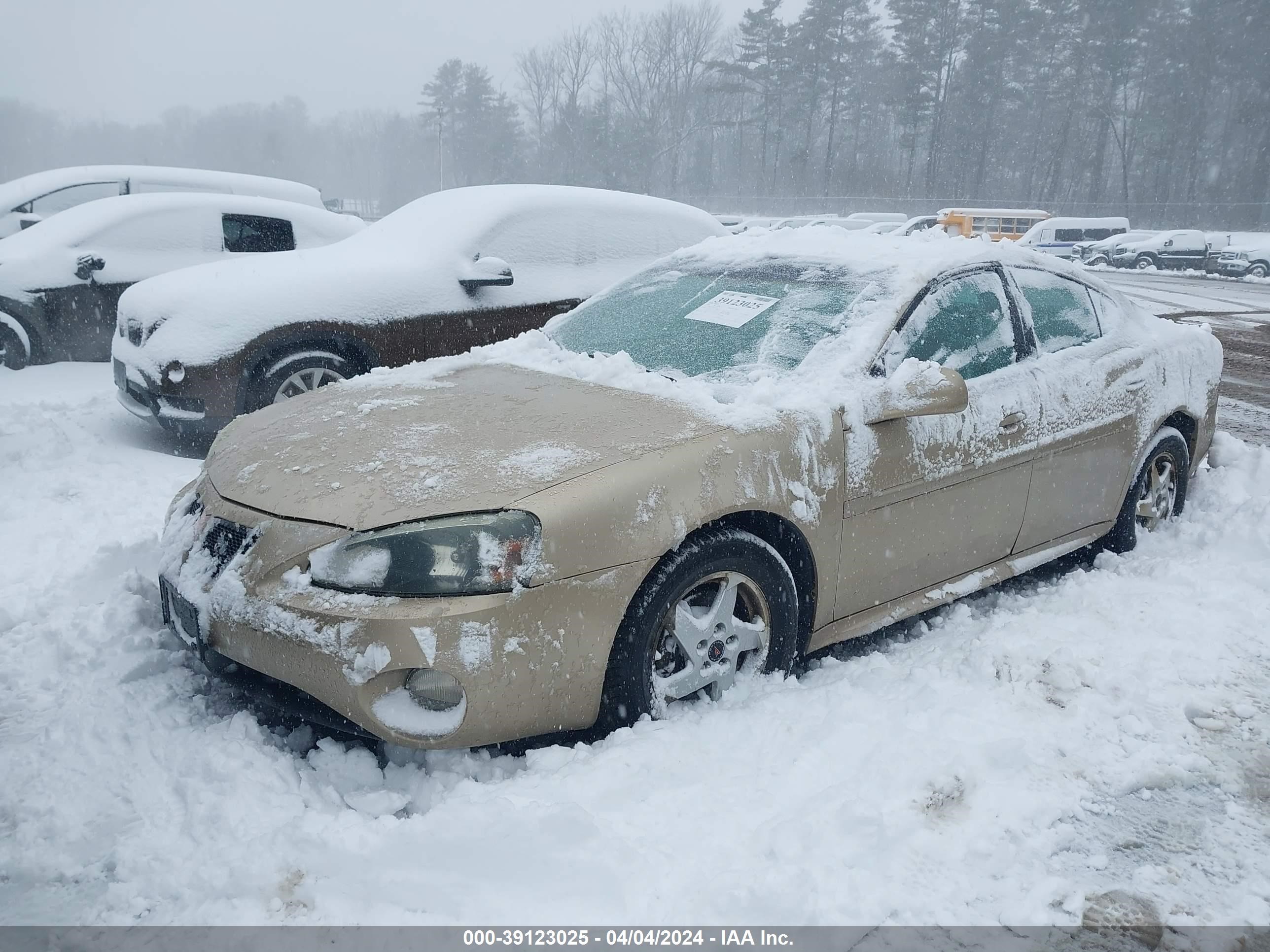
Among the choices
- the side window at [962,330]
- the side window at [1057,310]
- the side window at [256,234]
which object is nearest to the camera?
the side window at [962,330]

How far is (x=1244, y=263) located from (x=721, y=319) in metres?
29.0

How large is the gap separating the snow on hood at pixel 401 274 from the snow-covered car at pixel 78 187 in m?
4.35

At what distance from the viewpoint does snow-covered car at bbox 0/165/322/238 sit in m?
9.98

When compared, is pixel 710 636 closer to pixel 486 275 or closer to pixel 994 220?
pixel 486 275

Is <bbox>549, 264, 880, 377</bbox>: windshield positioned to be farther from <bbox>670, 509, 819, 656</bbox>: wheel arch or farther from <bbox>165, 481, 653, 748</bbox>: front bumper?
<bbox>165, 481, 653, 748</bbox>: front bumper

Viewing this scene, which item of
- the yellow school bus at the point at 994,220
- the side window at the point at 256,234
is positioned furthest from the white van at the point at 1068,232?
the side window at the point at 256,234

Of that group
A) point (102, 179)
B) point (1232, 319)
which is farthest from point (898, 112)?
point (102, 179)

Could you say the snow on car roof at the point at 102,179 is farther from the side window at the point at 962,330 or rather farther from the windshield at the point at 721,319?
the side window at the point at 962,330

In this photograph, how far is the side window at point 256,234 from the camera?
801cm

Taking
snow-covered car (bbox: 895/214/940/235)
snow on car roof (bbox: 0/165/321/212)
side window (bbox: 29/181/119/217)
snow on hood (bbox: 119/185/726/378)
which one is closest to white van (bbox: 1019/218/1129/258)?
snow-covered car (bbox: 895/214/940/235)

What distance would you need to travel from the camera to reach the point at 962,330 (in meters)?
3.56

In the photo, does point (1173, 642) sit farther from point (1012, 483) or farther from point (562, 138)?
point (562, 138)

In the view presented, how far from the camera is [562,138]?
69.6 metres

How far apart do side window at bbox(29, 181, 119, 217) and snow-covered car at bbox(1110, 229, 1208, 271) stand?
29370 millimetres
